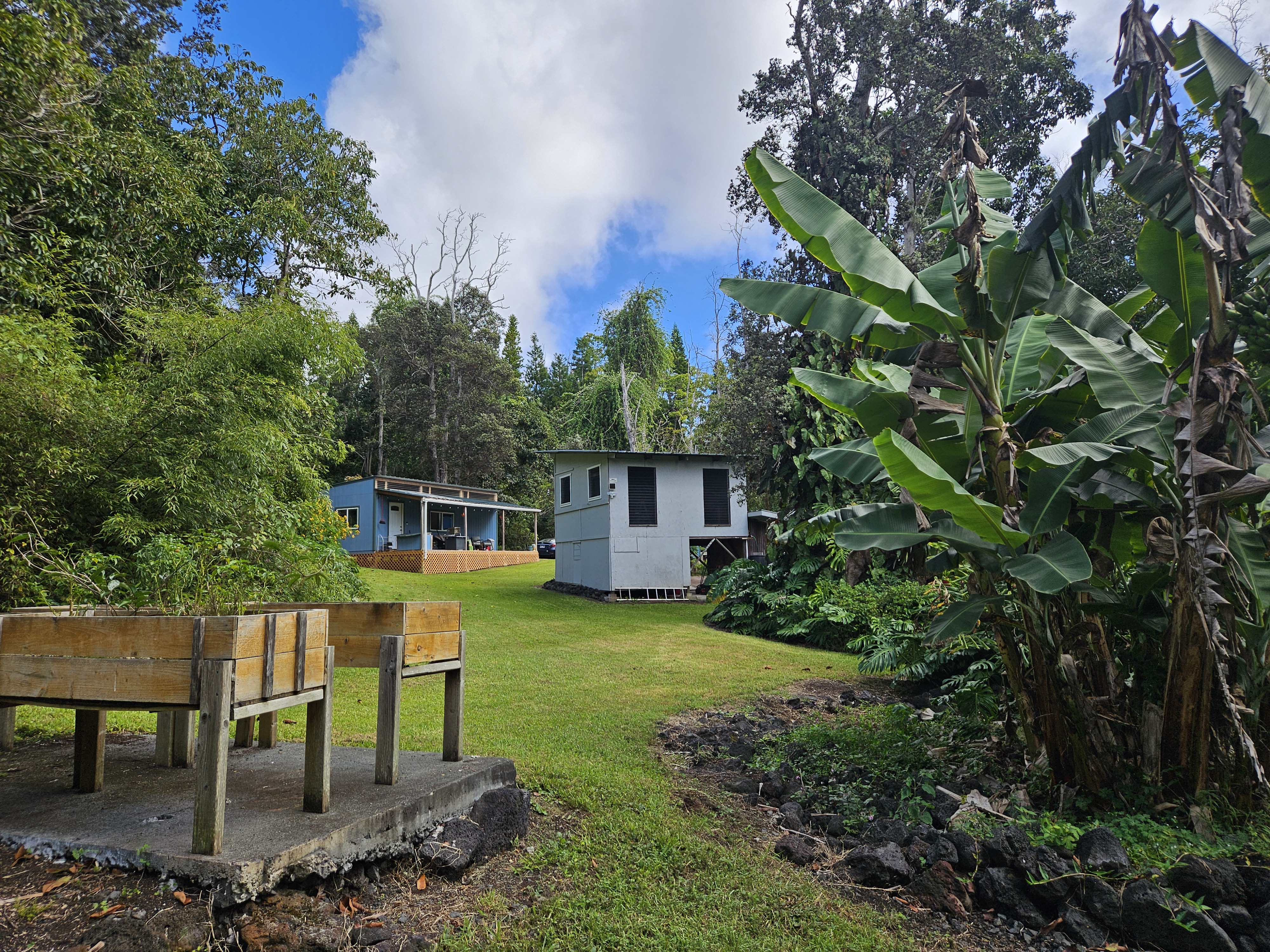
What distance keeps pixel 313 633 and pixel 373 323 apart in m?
39.9

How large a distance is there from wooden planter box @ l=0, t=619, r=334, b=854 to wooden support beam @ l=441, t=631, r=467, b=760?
845mm

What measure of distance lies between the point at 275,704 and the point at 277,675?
0.10m

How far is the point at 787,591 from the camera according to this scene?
13.9m

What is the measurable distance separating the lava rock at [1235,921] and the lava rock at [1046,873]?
18.9 inches

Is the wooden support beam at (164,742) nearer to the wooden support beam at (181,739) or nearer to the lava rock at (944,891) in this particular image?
the wooden support beam at (181,739)

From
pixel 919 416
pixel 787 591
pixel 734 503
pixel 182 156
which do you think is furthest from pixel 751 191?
pixel 919 416

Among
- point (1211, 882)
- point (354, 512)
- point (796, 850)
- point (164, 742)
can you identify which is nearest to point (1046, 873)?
point (1211, 882)

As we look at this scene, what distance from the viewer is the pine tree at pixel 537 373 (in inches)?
2274

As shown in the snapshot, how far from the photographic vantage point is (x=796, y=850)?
138 inches

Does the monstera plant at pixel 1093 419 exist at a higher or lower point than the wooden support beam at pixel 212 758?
higher

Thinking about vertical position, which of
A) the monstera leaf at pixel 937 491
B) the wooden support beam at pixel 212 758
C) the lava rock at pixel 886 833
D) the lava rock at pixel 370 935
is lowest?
the lava rock at pixel 886 833

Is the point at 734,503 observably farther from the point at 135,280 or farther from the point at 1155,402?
the point at 1155,402

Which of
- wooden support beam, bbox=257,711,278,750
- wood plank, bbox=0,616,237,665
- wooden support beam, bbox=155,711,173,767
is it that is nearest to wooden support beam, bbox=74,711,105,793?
wooden support beam, bbox=155,711,173,767

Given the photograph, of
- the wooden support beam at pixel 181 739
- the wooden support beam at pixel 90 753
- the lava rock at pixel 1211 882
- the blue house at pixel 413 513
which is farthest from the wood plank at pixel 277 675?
the blue house at pixel 413 513
